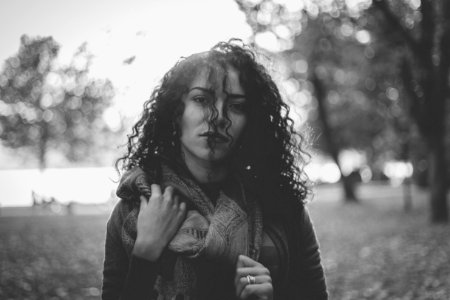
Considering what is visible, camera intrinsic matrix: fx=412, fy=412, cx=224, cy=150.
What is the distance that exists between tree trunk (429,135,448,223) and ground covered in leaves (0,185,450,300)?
1.62 ft

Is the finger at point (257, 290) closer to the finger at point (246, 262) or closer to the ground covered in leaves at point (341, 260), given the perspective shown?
the finger at point (246, 262)

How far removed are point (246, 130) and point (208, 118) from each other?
1.07 ft

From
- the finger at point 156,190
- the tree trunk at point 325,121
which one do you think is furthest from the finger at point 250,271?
the tree trunk at point 325,121

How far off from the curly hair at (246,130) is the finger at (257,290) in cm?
44

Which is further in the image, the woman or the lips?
the lips

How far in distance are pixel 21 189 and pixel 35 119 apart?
4.69 m

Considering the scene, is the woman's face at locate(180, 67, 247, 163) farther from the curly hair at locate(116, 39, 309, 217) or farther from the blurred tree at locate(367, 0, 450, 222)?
the blurred tree at locate(367, 0, 450, 222)

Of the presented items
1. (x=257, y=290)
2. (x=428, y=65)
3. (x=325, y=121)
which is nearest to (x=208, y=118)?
(x=257, y=290)

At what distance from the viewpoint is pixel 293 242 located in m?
1.94

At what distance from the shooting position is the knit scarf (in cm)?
173

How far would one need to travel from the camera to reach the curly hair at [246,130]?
2016 mm

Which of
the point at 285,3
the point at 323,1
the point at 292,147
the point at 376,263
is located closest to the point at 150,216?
the point at 292,147

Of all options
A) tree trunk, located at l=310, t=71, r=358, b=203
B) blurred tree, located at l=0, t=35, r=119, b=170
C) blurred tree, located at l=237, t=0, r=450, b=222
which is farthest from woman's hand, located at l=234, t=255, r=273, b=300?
tree trunk, located at l=310, t=71, r=358, b=203

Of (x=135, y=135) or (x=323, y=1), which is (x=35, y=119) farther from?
(x=135, y=135)
